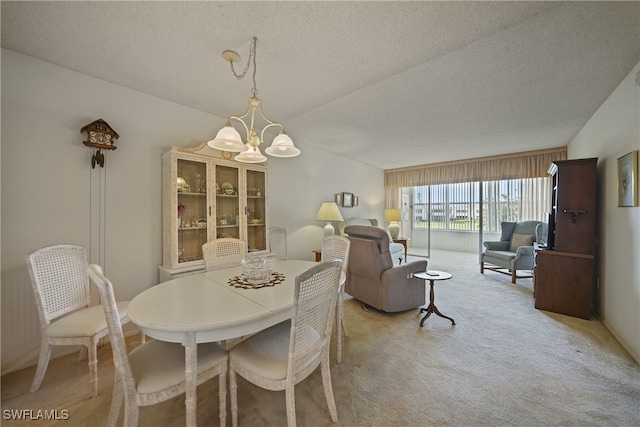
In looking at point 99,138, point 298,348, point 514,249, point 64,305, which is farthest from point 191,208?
point 514,249

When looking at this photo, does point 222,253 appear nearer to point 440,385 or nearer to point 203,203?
point 203,203

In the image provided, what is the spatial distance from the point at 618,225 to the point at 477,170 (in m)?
3.34

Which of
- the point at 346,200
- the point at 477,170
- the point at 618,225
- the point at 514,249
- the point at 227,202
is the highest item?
the point at 477,170

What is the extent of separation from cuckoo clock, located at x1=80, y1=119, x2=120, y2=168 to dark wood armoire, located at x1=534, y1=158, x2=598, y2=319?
15.5 feet

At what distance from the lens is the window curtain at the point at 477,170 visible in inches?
186

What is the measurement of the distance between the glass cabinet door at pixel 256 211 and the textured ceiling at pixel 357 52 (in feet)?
2.73

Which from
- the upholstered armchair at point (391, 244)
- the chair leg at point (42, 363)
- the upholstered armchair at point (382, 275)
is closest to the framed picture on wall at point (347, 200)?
the upholstered armchair at point (391, 244)

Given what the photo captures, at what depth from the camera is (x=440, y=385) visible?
1.73 meters

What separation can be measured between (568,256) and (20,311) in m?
5.23

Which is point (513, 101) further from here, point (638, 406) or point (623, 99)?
point (638, 406)

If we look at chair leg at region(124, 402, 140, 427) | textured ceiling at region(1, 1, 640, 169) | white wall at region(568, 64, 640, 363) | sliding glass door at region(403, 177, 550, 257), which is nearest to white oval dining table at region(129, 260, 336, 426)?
chair leg at region(124, 402, 140, 427)

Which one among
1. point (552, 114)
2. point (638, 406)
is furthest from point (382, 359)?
point (552, 114)

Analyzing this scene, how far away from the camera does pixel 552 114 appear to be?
3.01m

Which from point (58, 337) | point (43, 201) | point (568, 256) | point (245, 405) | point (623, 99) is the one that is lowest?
point (245, 405)
